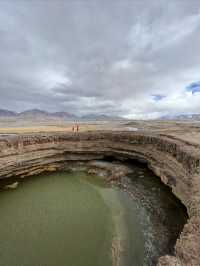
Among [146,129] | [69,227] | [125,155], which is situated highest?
[146,129]

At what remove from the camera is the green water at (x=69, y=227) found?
967 cm

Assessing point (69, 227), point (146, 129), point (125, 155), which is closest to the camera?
point (69, 227)

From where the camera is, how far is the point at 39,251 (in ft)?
33.4

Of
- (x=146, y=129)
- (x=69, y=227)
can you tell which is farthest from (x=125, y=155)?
(x=146, y=129)

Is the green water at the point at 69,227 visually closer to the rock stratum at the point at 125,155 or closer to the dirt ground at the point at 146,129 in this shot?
the rock stratum at the point at 125,155

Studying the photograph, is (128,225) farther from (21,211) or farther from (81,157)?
(81,157)

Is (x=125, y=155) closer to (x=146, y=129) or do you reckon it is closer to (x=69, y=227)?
(x=69, y=227)

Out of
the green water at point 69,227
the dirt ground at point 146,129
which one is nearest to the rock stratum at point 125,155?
the dirt ground at point 146,129

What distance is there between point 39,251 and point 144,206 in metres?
8.81

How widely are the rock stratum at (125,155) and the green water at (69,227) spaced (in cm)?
406

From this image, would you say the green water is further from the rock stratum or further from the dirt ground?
the dirt ground

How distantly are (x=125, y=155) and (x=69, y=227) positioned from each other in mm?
18068

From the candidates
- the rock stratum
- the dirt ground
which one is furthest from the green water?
→ the dirt ground

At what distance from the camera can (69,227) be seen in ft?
40.2
